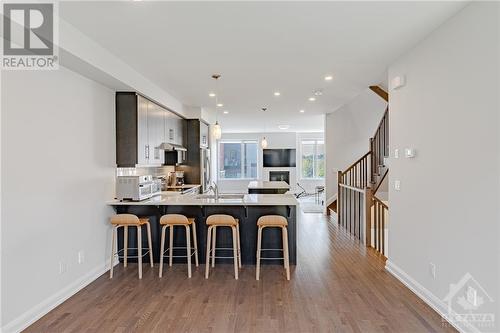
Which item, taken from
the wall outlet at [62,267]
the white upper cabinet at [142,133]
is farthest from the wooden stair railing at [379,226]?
the wall outlet at [62,267]

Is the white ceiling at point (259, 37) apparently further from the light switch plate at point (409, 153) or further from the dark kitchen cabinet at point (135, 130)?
the light switch plate at point (409, 153)

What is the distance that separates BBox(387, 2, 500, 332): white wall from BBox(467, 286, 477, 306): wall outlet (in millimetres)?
72

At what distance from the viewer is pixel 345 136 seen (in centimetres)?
853

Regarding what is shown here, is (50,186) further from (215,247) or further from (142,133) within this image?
(215,247)

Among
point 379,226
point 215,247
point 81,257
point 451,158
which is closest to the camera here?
point 451,158

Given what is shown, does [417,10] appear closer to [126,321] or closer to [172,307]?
[172,307]

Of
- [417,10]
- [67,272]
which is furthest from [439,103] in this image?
[67,272]

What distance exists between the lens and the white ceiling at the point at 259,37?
8.59ft

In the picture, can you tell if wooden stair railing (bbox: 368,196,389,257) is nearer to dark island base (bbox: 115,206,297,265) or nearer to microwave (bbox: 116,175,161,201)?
dark island base (bbox: 115,206,297,265)

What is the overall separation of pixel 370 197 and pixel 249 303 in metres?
3.26

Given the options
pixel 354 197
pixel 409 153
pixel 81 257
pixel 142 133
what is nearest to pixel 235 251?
pixel 81 257

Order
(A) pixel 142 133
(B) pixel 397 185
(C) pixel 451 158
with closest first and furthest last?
(C) pixel 451 158
(B) pixel 397 185
(A) pixel 142 133

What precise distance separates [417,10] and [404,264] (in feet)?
9.04

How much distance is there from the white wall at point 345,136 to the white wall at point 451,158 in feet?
14.8
